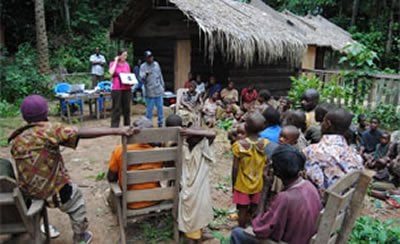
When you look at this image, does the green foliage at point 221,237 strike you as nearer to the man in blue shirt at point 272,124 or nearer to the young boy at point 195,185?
the young boy at point 195,185

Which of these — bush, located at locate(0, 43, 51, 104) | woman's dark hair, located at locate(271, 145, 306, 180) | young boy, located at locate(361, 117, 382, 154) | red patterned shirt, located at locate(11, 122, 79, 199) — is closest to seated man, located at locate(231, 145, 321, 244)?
woman's dark hair, located at locate(271, 145, 306, 180)

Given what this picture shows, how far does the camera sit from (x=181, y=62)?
11.9m

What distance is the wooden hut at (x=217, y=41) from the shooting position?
9961mm

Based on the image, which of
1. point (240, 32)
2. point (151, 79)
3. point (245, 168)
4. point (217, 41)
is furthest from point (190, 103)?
point (245, 168)

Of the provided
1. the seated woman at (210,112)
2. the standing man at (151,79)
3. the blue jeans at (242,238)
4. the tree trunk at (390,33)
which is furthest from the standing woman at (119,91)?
the tree trunk at (390,33)

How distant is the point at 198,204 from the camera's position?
3438 millimetres

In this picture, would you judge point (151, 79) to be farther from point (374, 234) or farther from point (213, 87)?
point (374, 234)

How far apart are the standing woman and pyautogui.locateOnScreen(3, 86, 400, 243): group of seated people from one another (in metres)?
4.14

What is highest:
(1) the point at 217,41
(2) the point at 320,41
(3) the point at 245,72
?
(2) the point at 320,41

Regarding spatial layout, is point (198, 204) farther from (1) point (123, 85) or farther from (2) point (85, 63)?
(2) point (85, 63)

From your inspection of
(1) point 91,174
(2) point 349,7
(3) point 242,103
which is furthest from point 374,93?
(2) point 349,7

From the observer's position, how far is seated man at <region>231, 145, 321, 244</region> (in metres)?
2.34

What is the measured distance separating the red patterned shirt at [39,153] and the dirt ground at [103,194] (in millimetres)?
941

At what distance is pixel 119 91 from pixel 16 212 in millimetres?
4967
